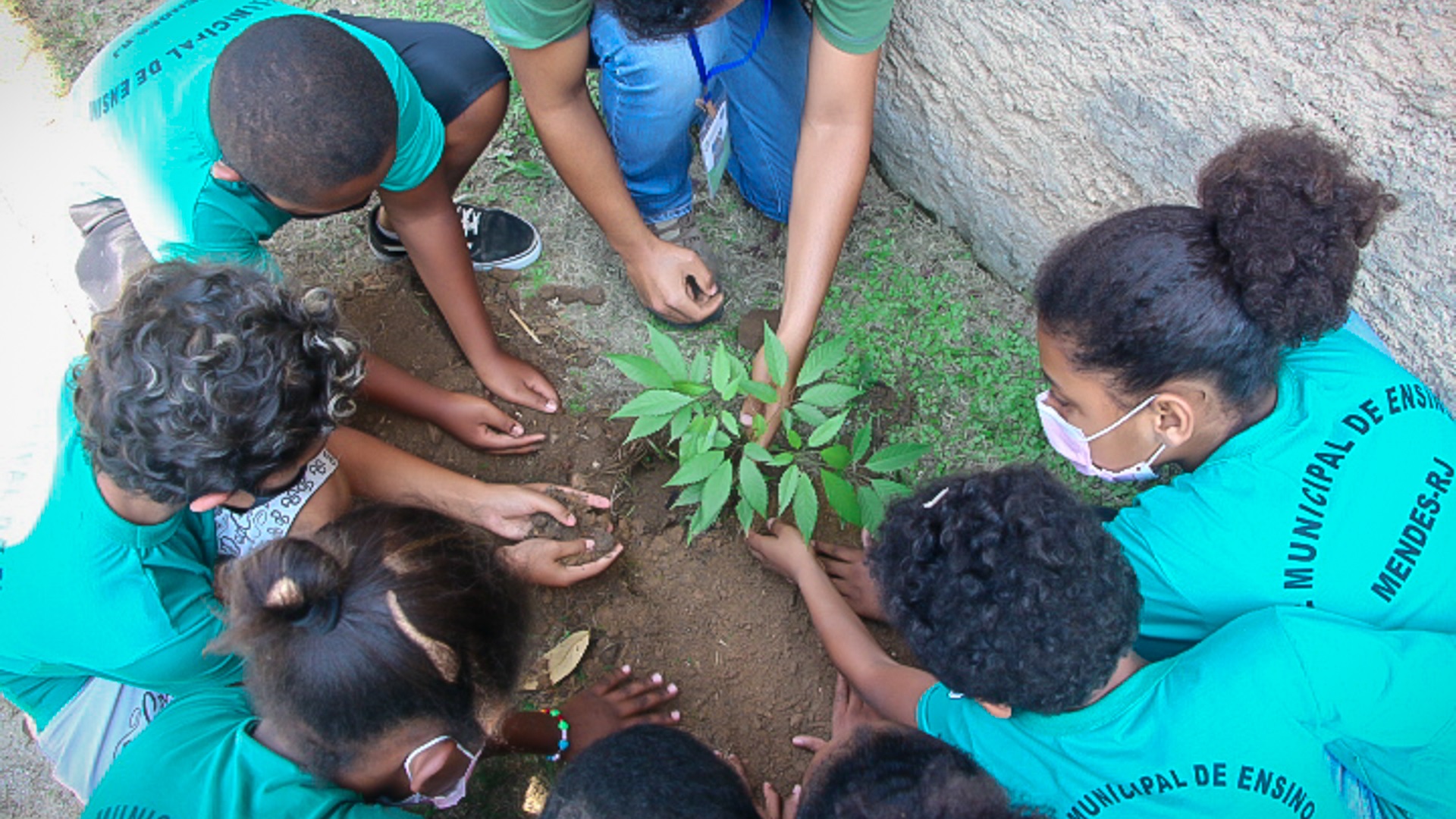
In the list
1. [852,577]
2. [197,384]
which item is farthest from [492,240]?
[852,577]

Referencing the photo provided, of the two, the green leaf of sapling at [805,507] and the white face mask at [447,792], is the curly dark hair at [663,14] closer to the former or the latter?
the green leaf of sapling at [805,507]

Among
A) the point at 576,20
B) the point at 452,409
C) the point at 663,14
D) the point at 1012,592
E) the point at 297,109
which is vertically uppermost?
the point at 663,14

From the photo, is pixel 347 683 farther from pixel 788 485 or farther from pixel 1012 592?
pixel 1012 592

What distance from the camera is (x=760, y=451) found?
1.67 m

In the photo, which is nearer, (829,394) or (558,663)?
(829,394)

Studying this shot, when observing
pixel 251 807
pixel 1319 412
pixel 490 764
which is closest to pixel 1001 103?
pixel 1319 412

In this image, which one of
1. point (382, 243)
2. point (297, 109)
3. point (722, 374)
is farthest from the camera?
point (382, 243)

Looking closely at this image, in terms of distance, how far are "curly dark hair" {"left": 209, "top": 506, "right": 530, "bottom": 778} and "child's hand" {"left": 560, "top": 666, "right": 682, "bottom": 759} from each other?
0.38 meters

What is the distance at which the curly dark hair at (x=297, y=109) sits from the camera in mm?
1498

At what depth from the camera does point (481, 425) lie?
6.82 feet

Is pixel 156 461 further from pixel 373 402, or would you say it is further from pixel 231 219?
pixel 373 402

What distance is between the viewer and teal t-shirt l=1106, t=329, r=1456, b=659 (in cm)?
136

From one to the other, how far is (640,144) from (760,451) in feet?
2.78

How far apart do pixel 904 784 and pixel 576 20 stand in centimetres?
144
